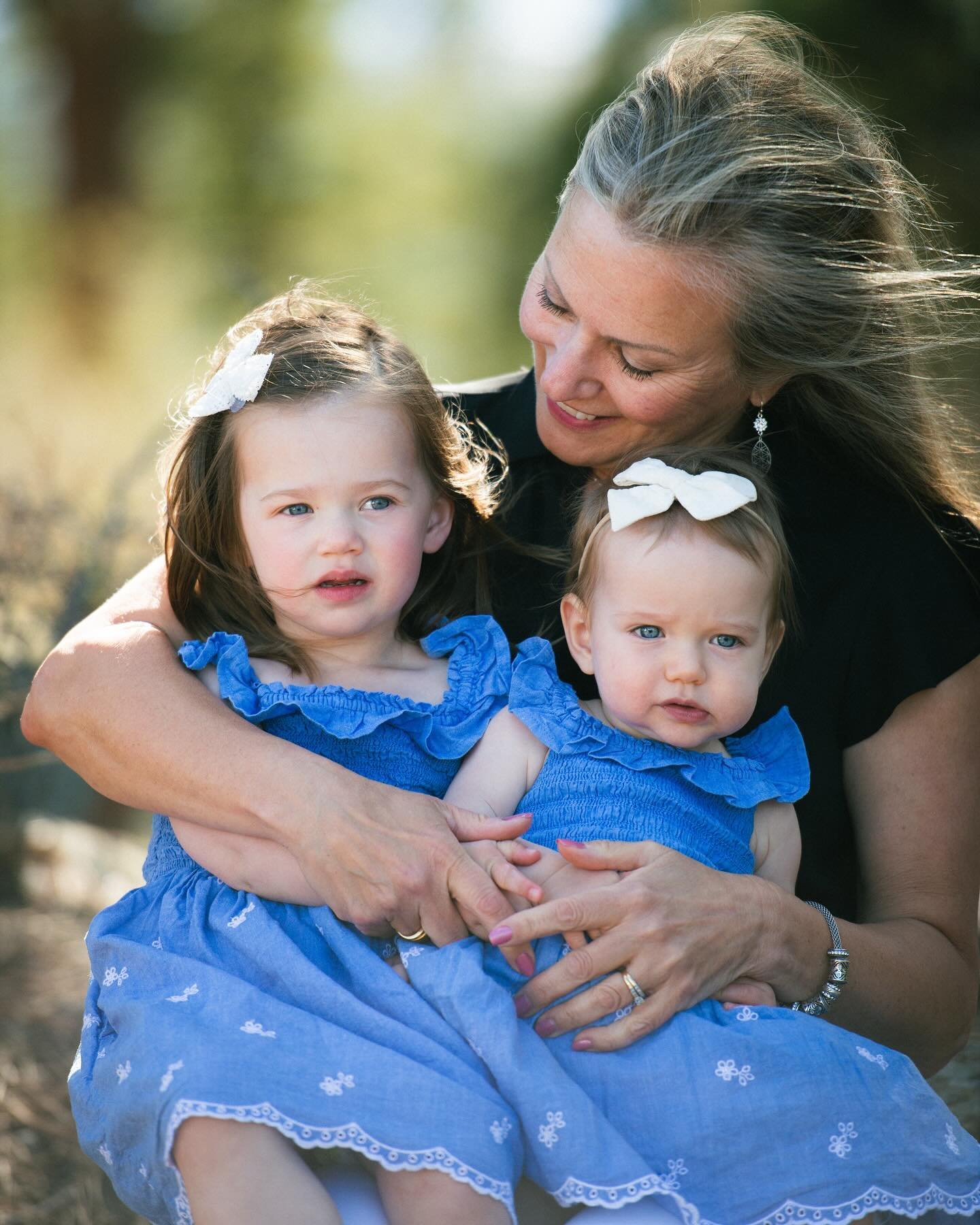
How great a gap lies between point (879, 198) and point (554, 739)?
1.10 m

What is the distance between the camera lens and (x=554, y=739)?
1931mm

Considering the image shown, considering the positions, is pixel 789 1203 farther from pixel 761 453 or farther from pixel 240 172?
pixel 240 172

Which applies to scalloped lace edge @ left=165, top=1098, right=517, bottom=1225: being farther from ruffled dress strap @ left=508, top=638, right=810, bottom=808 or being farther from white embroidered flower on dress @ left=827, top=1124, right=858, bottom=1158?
ruffled dress strap @ left=508, top=638, right=810, bottom=808

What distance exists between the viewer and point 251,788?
5.94 ft

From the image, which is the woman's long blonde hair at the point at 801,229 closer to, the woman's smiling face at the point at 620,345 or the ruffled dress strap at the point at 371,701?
the woman's smiling face at the point at 620,345

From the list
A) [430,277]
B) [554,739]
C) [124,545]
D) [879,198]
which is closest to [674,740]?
[554,739]

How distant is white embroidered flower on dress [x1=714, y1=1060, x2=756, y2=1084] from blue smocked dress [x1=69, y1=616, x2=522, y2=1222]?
11.1 inches

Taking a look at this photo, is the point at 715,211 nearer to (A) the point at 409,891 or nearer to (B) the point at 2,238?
(A) the point at 409,891

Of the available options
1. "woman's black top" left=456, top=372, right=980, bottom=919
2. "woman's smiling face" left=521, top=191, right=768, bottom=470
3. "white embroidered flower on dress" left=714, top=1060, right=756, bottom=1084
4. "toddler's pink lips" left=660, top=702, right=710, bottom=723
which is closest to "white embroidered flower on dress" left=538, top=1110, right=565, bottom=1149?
"white embroidered flower on dress" left=714, top=1060, right=756, bottom=1084

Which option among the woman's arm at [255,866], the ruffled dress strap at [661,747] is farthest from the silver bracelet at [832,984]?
A: the woman's arm at [255,866]

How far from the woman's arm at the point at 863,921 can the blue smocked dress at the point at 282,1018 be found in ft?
0.64

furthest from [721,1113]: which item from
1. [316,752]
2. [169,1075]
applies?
[316,752]

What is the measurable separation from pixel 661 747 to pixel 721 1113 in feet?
1.72

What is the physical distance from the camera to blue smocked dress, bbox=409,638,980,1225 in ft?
5.29
